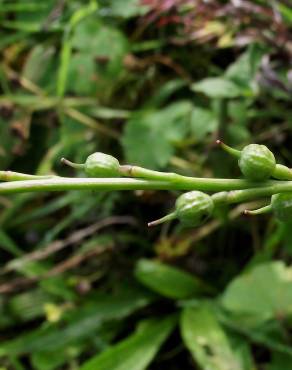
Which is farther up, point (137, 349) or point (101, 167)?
point (101, 167)

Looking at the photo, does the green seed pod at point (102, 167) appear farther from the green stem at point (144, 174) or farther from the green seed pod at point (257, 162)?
the green seed pod at point (257, 162)

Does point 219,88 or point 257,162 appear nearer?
point 257,162

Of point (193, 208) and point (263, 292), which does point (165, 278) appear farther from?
point (193, 208)

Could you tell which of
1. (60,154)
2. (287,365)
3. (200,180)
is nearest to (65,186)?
(200,180)

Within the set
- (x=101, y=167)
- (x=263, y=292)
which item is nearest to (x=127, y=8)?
(x=263, y=292)

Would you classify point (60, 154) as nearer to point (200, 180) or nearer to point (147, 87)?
point (147, 87)

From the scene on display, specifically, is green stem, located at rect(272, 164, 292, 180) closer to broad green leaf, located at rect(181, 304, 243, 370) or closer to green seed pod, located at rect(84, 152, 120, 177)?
green seed pod, located at rect(84, 152, 120, 177)

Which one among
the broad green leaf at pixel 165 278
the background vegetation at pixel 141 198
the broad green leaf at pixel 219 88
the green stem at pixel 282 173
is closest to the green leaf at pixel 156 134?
the background vegetation at pixel 141 198

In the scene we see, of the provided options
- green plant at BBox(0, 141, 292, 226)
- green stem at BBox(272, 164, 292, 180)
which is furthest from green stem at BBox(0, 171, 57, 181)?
green stem at BBox(272, 164, 292, 180)
